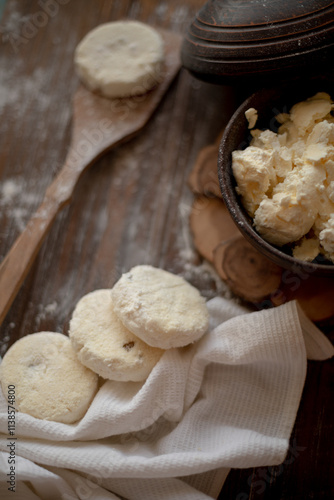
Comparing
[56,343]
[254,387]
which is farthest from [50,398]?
[254,387]

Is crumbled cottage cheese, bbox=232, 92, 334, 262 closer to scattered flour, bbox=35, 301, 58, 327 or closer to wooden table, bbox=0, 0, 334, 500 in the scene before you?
wooden table, bbox=0, 0, 334, 500

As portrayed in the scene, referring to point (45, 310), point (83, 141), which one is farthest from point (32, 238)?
point (83, 141)

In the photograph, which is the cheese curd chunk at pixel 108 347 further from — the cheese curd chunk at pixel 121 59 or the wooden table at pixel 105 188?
the cheese curd chunk at pixel 121 59

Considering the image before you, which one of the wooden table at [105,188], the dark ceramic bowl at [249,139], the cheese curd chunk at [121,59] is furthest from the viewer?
the cheese curd chunk at [121,59]

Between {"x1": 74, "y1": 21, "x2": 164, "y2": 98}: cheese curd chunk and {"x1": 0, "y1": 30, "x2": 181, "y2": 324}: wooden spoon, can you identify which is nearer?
{"x1": 0, "y1": 30, "x2": 181, "y2": 324}: wooden spoon

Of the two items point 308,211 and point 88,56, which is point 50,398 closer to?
point 308,211

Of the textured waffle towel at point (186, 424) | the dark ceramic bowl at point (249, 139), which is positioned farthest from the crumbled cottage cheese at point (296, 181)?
the textured waffle towel at point (186, 424)

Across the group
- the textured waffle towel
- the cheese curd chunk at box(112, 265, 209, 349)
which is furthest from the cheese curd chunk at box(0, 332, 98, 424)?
the cheese curd chunk at box(112, 265, 209, 349)
